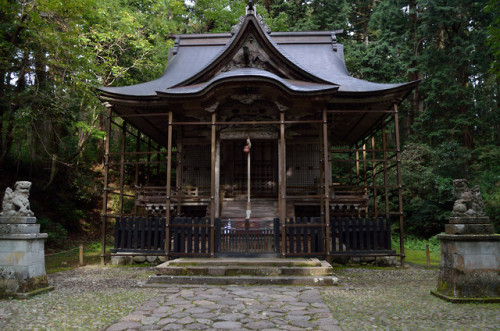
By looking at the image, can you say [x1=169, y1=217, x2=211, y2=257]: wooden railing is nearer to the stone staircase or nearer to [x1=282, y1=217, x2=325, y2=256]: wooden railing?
the stone staircase

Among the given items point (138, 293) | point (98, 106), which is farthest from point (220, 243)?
point (98, 106)

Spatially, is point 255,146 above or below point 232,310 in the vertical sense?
above

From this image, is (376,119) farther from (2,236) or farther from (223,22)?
(223,22)

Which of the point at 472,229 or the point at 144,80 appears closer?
the point at 472,229

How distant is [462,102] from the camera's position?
1939 cm

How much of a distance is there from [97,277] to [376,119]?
1063 cm

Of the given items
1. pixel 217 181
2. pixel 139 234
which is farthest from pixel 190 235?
pixel 217 181

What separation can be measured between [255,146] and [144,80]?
8591 millimetres

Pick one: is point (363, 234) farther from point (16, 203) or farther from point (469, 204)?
point (16, 203)

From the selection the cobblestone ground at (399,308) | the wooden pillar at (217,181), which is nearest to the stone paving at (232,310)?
the cobblestone ground at (399,308)

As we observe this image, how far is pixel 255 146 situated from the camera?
1509cm

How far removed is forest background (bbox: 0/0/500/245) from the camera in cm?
1344

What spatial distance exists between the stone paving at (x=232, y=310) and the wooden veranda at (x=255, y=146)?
2329mm

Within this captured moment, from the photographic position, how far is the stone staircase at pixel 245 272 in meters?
7.95
